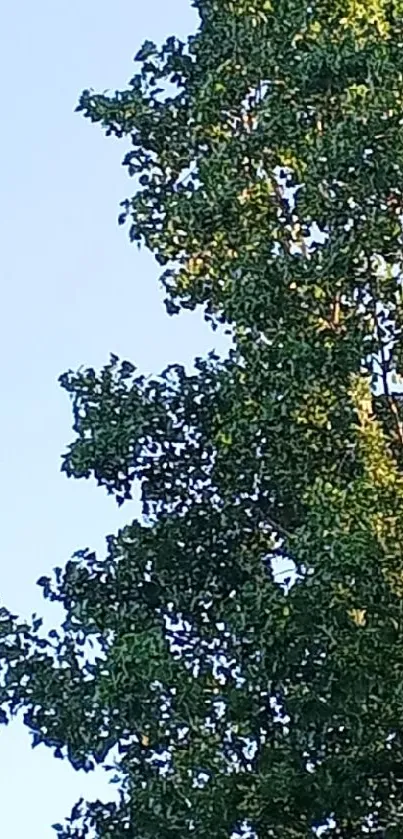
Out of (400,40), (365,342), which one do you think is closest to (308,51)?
(400,40)

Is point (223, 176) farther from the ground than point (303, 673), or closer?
farther from the ground

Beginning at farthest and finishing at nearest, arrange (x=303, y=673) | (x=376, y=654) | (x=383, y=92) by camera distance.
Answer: (x=383, y=92) < (x=303, y=673) < (x=376, y=654)

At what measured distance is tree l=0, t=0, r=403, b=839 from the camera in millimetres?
14469

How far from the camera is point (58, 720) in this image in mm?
15656

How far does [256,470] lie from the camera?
16.6 metres

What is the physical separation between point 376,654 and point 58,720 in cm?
315

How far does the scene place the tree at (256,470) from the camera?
14.5 meters

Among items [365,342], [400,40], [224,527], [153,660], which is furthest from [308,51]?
[153,660]

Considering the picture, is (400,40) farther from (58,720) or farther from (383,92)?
(58,720)

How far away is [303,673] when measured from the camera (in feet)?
48.6

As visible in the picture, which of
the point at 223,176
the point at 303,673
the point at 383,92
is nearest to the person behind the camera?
the point at 303,673

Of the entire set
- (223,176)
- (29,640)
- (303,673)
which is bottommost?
(303,673)

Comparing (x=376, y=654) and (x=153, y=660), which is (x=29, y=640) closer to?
(x=153, y=660)

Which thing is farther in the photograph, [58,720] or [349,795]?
[58,720]
